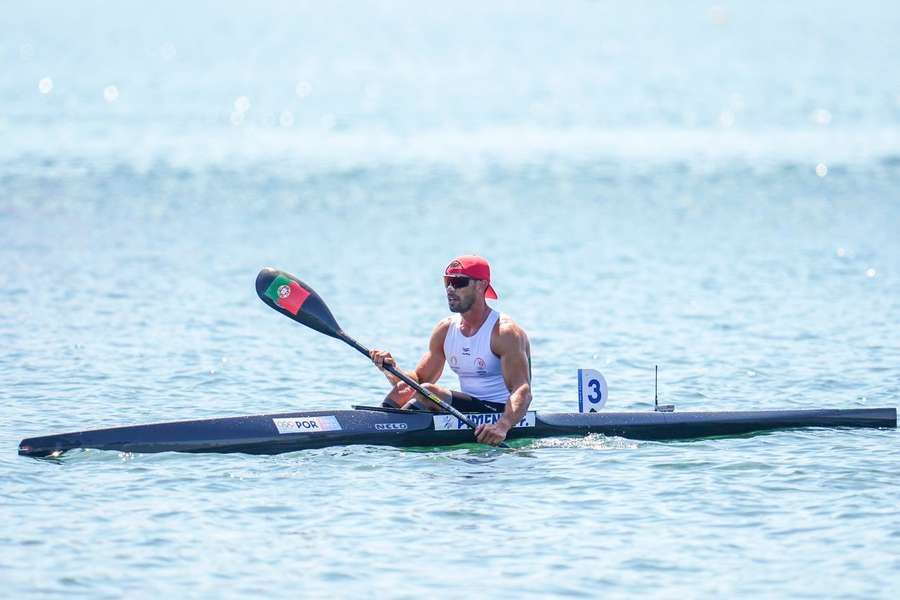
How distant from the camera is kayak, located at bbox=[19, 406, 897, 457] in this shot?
12938 mm

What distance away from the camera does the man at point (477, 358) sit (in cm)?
1316

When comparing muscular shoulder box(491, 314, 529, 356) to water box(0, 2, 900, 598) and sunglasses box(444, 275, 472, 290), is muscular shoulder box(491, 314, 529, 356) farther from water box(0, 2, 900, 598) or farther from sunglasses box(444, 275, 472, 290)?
water box(0, 2, 900, 598)

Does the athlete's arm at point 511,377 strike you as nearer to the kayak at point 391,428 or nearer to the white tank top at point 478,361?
the white tank top at point 478,361

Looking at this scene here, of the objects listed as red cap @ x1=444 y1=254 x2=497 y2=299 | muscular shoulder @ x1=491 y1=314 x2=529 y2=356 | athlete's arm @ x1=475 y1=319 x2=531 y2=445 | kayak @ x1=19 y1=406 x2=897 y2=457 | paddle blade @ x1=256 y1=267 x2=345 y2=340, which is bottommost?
kayak @ x1=19 y1=406 x2=897 y2=457

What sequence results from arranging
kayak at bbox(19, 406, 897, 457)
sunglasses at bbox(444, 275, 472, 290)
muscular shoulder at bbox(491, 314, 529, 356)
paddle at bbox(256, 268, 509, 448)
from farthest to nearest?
paddle at bbox(256, 268, 509, 448) < muscular shoulder at bbox(491, 314, 529, 356) < sunglasses at bbox(444, 275, 472, 290) < kayak at bbox(19, 406, 897, 457)

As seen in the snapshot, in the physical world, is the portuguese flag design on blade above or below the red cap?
below

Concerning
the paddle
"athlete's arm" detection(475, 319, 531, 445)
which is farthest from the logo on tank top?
the paddle

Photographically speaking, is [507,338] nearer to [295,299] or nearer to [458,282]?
[458,282]

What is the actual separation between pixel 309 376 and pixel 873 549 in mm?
8368

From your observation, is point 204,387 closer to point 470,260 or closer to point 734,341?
point 470,260

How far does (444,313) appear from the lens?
22641mm

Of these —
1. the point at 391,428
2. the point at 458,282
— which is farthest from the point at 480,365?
the point at 391,428

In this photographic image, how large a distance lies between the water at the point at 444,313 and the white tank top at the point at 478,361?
581 mm

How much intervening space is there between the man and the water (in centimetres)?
46
